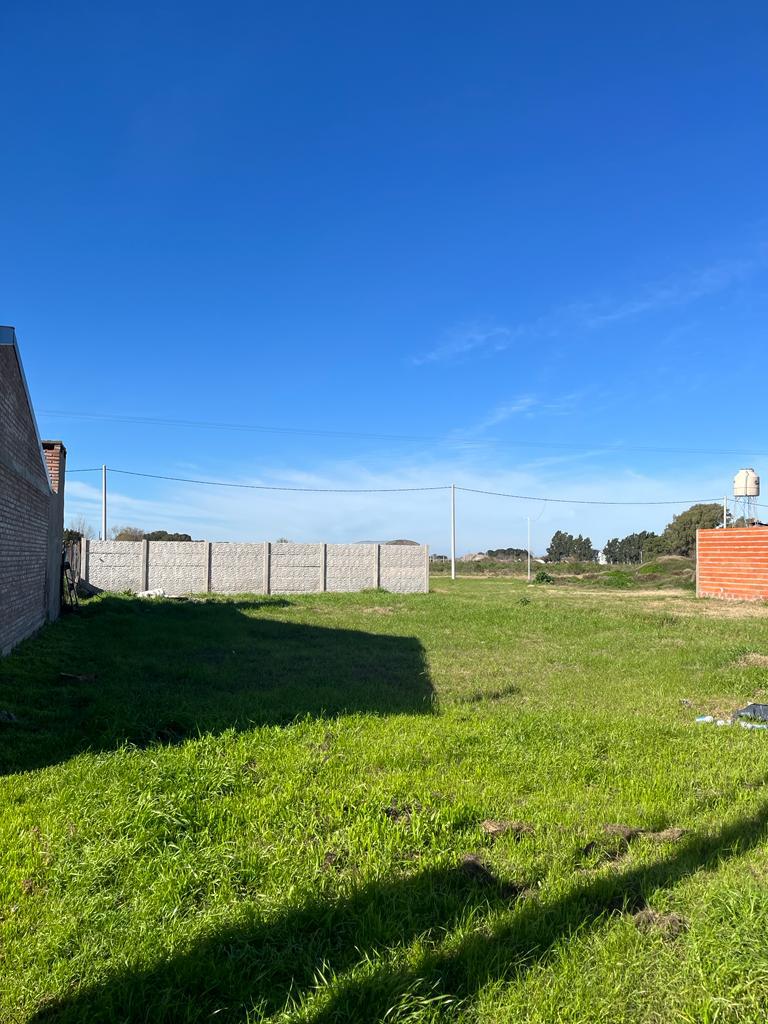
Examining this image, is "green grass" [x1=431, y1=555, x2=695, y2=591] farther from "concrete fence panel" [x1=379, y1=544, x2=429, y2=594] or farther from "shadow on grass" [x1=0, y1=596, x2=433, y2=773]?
"shadow on grass" [x1=0, y1=596, x2=433, y2=773]

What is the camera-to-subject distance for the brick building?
8.90 metres

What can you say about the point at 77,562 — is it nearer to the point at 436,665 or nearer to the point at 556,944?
the point at 436,665

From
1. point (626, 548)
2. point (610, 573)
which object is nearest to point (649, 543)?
point (626, 548)

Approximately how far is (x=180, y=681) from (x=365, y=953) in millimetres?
5762

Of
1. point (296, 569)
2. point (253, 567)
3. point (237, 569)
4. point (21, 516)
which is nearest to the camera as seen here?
point (21, 516)

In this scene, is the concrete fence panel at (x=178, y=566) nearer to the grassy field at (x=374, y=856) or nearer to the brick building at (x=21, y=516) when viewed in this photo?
the brick building at (x=21, y=516)

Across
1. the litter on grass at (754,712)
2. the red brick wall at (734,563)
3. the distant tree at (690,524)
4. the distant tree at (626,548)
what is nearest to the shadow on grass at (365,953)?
the litter on grass at (754,712)

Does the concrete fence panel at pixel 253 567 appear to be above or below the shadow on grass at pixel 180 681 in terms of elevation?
above

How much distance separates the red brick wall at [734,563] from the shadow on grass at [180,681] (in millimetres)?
13989

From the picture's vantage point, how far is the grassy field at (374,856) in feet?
7.93

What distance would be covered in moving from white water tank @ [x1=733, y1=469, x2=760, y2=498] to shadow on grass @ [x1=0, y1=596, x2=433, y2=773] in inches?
890

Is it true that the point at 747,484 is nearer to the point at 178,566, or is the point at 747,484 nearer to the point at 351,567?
the point at 351,567

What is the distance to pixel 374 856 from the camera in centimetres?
338

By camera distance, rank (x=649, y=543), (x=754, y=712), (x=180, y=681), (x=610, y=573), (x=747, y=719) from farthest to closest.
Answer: (x=649, y=543), (x=610, y=573), (x=180, y=681), (x=754, y=712), (x=747, y=719)
